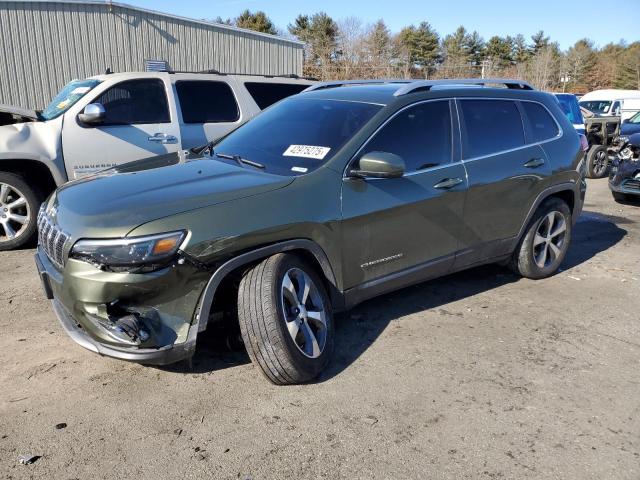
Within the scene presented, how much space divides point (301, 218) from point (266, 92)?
475 centimetres

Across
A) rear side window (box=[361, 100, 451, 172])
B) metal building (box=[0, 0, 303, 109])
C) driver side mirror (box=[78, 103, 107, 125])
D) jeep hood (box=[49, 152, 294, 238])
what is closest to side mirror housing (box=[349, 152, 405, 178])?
rear side window (box=[361, 100, 451, 172])

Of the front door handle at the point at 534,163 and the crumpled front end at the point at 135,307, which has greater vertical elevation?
the front door handle at the point at 534,163

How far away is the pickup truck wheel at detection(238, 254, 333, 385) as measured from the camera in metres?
3.01

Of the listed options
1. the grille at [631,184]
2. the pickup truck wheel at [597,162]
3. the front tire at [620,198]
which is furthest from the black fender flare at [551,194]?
the pickup truck wheel at [597,162]

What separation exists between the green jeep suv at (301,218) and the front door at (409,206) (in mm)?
12

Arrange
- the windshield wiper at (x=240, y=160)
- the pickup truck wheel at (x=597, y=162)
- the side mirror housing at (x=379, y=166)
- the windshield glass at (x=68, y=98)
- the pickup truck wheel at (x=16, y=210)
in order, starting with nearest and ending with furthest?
the side mirror housing at (x=379, y=166), the windshield wiper at (x=240, y=160), the pickup truck wheel at (x=16, y=210), the windshield glass at (x=68, y=98), the pickup truck wheel at (x=597, y=162)

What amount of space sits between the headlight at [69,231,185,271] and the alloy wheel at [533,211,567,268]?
3509 mm

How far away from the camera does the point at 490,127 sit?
448 cm

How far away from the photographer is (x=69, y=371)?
3375 millimetres

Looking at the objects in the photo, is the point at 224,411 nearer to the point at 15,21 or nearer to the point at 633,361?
the point at 633,361

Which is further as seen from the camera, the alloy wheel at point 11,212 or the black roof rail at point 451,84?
the alloy wheel at point 11,212

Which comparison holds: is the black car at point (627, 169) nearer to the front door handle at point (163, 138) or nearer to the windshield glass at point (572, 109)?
the windshield glass at point (572, 109)

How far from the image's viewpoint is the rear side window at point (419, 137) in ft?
12.4

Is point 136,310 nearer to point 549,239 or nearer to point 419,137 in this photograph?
point 419,137
